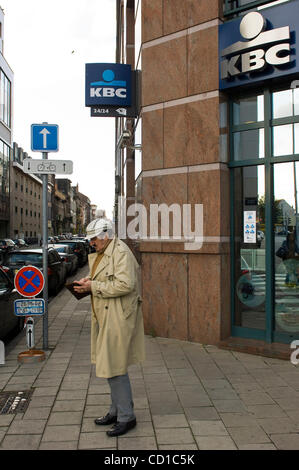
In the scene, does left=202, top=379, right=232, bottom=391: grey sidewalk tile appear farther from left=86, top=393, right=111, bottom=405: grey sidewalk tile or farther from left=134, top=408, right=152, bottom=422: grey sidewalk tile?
left=86, top=393, right=111, bottom=405: grey sidewalk tile

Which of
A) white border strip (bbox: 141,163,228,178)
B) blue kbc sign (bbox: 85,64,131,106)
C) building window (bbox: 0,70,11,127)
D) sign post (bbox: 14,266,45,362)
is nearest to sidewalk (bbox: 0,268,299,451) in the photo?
sign post (bbox: 14,266,45,362)

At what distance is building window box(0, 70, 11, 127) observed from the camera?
56.0m

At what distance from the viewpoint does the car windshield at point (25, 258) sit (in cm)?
1288

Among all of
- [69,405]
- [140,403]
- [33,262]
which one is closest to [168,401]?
[140,403]

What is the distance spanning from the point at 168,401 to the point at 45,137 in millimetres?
4479

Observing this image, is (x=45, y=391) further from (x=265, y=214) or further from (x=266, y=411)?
(x=265, y=214)

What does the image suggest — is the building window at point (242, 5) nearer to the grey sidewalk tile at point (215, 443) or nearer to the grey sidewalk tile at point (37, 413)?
the grey sidewalk tile at point (215, 443)

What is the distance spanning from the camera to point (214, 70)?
6.91 meters

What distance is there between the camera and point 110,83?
966 cm

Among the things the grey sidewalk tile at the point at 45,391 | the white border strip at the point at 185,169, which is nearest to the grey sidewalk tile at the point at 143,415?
the grey sidewalk tile at the point at 45,391

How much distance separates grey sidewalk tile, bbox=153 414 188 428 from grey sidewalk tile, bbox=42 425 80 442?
2.29 ft
